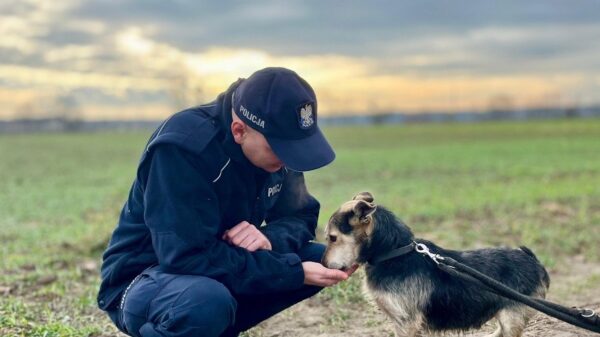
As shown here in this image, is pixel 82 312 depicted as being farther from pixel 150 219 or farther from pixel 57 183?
pixel 57 183

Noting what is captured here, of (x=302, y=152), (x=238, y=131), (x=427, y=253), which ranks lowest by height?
(x=427, y=253)

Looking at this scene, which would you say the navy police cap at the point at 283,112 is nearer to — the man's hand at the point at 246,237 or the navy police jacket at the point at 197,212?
the navy police jacket at the point at 197,212

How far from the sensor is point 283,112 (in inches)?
179

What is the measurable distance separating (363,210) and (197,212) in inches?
45.7

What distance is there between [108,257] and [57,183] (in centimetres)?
2175

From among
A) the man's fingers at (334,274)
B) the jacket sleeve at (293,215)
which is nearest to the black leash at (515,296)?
the man's fingers at (334,274)

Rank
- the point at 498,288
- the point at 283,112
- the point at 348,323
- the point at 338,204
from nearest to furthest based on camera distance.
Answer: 1. the point at 283,112
2. the point at 498,288
3. the point at 348,323
4. the point at 338,204

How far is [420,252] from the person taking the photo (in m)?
5.05

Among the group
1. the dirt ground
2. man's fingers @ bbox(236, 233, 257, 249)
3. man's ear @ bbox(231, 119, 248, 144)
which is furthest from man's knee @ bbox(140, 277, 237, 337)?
the dirt ground

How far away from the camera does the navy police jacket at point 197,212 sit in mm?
4594

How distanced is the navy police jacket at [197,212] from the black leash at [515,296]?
1.02 m

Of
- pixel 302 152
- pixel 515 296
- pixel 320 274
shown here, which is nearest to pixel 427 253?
pixel 515 296

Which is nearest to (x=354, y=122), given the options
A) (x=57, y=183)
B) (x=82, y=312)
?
(x=57, y=183)

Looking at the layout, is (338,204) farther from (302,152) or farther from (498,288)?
(302,152)
